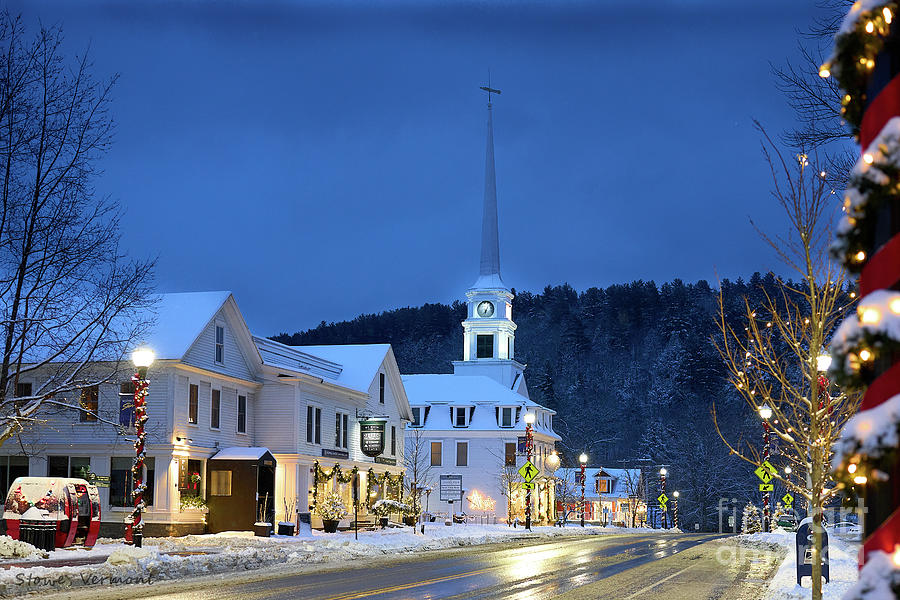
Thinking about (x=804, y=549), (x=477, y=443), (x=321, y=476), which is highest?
(x=477, y=443)

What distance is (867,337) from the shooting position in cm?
372

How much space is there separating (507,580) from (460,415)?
63.1m

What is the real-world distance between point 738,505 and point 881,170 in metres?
114

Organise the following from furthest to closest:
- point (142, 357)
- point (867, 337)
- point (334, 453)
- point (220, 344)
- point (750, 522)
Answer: point (750, 522) < point (334, 453) < point (220, 344) < point (142, 357) < point (867, 337)

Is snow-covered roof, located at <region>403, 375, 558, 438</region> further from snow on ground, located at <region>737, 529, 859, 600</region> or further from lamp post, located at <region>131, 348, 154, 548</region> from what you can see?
lamp post, located at <region>131, 348, 154, 548</region>

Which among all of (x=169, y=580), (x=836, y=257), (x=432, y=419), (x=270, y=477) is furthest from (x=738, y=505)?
(x=836, y=257)

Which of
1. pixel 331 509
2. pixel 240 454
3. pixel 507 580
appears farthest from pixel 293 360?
pixel 507 580

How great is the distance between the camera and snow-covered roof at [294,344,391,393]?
184 ft

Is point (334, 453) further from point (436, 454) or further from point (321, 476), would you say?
point (436, 454)

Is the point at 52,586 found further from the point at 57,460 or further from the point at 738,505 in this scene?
the point at 738,505

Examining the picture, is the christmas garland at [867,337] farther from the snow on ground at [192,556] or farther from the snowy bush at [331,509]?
the snowy bush at [331,509]

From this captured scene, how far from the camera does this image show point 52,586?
64.3 feet

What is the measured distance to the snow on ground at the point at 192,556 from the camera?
19766 mm

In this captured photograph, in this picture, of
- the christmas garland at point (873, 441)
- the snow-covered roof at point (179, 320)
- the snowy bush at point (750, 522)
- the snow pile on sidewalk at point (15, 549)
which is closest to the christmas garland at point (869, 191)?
the christmas garland at point (873, 441)
